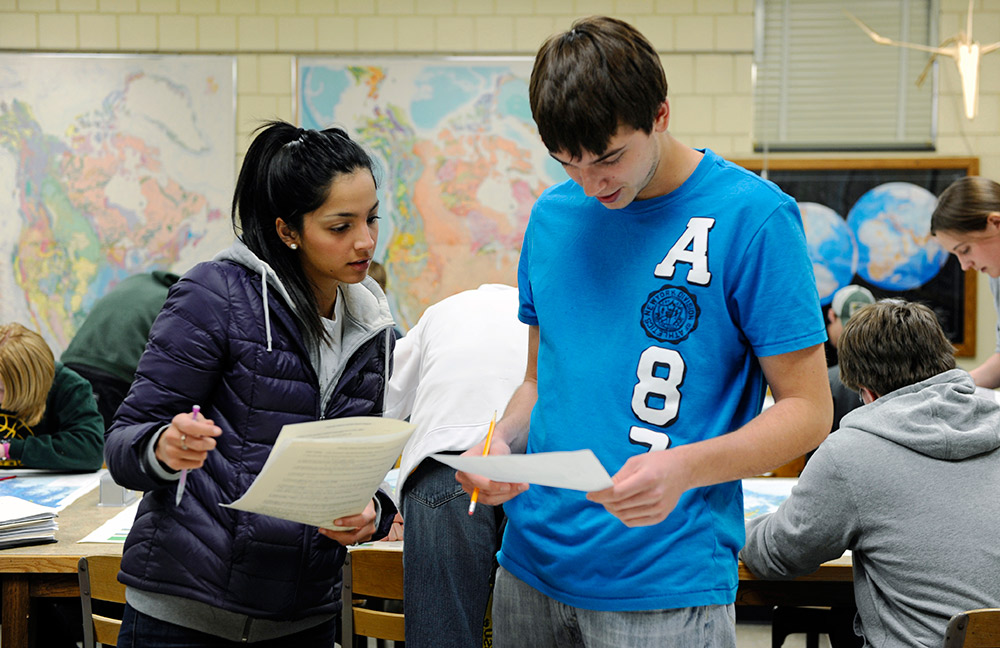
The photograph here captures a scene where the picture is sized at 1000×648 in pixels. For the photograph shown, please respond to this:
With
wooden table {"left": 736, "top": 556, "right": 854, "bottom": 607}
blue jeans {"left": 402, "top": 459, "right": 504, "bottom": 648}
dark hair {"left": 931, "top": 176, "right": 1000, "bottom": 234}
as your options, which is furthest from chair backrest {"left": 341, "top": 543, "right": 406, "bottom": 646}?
dark hair {"left": 931, "top": 176, "right": 1000, "bottom": 234}

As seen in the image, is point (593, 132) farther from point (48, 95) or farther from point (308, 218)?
point (48, 95)

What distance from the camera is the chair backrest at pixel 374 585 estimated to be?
2.22 m

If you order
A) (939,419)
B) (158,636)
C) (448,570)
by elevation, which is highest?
(939,419)

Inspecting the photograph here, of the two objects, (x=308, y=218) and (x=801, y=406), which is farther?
(x=308, y=218)

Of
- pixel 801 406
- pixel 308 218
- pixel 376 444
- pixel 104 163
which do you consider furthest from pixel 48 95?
pixel 801 406

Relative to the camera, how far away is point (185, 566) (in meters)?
1.40

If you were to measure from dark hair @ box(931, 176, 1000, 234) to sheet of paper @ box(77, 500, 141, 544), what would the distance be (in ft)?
Answer: 10.4

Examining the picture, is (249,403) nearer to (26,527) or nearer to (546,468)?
(546,468)

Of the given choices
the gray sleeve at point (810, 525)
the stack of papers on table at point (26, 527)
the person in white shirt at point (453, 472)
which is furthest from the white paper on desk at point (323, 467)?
the stack of papers on table at point (26, 527)

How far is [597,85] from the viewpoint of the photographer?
1.17 meters

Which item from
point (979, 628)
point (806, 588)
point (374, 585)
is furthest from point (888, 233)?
point (374, 585)

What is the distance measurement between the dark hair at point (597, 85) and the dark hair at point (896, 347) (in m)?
1.12

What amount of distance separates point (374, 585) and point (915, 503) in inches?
50.2

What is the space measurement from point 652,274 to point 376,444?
46 centimetres
